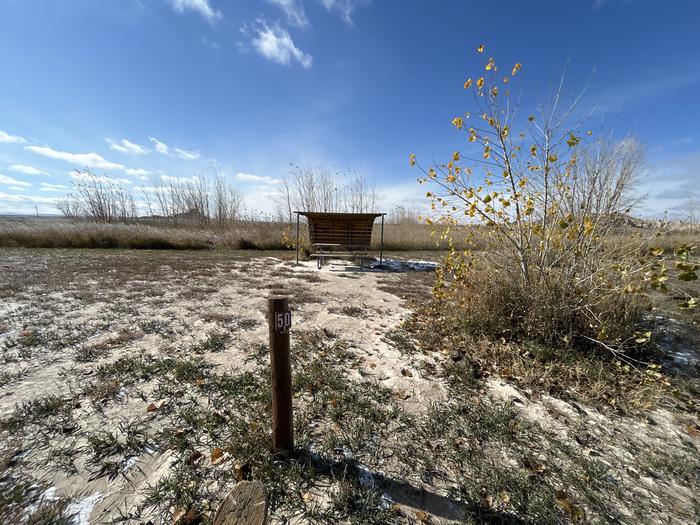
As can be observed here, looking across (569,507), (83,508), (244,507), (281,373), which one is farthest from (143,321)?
(569,507)

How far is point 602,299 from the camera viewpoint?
2.90 m

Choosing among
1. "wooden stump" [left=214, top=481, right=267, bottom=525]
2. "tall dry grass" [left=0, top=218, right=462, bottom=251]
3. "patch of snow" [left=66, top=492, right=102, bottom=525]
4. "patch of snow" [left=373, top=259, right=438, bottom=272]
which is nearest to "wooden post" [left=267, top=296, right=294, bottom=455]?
"wooden stump" [left=214, top=481, right=267, bottom=525]

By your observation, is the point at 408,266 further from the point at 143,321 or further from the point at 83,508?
the point at 83,508

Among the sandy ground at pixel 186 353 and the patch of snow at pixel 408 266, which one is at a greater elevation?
the patch of snow at pixel 408 266

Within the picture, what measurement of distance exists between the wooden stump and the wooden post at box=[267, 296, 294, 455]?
59cm

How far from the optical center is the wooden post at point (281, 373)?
162 cm

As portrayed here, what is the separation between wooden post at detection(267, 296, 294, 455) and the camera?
1.62 metres

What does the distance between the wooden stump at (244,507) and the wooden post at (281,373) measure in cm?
59

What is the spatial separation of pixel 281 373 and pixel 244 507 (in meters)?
0.69

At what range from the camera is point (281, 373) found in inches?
66.6

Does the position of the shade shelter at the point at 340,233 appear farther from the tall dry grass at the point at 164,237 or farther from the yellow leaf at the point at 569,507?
the yellow leaf at the point at 569,507

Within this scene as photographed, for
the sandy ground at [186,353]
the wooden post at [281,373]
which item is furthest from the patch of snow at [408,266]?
the wooden post at [281,373]

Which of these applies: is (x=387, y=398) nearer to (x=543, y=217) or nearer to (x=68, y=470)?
(x=68, y=470)

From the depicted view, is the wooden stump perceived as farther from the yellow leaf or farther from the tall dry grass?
the tall dry grass
